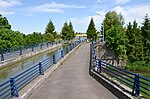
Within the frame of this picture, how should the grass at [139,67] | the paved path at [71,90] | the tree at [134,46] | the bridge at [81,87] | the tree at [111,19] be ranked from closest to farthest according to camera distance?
the bridge at [81,87]
the paved path at [71,90]
the grass at [139,67]
the tree at [134,46]
the tree at [111,19]

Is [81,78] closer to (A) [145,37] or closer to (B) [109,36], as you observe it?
(B) [109,36]

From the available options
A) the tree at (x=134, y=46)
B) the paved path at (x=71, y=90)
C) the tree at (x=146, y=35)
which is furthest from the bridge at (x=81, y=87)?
the tree at (x=146, y=35)

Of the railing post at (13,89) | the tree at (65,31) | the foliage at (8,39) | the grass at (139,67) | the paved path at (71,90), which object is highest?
the tree at (65,31)

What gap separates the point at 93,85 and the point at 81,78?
95.7 inches

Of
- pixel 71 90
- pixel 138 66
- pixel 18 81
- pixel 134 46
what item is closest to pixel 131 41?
pixel 134 46

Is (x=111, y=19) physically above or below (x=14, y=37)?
above

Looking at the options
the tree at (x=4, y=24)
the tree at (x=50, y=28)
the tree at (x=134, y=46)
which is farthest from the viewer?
the tree at (x=50, y=28)

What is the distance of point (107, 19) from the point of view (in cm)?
8681

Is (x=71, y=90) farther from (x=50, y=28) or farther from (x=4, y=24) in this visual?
(x=50, y=28)

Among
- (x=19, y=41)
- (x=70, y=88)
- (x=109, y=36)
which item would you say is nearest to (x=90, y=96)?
(x=70, y=88)

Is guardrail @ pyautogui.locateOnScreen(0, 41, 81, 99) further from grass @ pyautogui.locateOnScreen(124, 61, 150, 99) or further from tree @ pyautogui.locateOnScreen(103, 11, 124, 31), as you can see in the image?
tree @ pyautogui.locateOnScreen(103, 11, 124, 31)

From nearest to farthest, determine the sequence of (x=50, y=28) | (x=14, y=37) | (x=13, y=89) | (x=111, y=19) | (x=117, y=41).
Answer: (x=13, y=89)
(x=14, y=37)
(x=117, y=41)
(x=111, y=19)
(x=50, y=28)

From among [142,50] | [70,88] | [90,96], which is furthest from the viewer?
[142,50]

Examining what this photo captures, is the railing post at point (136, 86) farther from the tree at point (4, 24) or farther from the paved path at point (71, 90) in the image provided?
the tree at point (4, 24)
